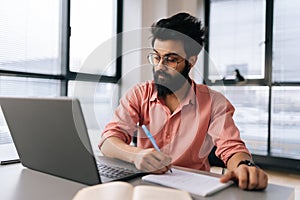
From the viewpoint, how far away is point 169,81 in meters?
1.35

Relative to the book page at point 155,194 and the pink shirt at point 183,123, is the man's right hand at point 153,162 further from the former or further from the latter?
the book page at point 155,194

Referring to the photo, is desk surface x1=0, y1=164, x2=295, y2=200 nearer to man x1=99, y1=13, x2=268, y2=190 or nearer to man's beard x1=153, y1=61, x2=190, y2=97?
man x1=99, y1=13, x2=268, y2=190

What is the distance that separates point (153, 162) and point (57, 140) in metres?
0.30

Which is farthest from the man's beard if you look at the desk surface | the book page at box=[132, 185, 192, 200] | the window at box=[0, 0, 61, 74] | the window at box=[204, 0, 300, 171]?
the window at box=[204, 0, 300, 171]

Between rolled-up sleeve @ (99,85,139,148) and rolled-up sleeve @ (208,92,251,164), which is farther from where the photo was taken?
rolled-up sleeve @ (99,85,139,148)

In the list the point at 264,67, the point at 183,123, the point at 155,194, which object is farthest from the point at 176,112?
the point at 264,67

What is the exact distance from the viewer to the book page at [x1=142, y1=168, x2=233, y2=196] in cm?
77

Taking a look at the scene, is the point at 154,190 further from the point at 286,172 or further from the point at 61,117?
the point at 286,172

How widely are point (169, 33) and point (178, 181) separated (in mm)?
679

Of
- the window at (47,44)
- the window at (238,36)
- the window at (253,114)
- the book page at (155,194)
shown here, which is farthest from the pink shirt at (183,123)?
the window at (238,36)

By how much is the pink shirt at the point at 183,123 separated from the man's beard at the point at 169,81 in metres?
0.04

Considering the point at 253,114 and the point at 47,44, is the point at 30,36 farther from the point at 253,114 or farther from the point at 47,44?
the point at 253,114

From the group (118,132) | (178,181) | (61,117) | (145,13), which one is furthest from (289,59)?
(61,117)

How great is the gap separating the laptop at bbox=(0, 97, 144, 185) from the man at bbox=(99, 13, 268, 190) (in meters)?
0.26
